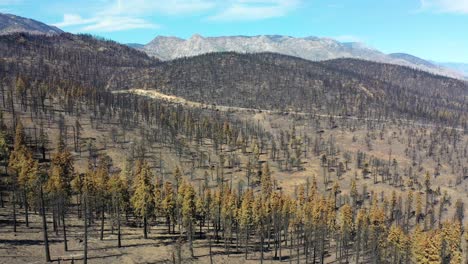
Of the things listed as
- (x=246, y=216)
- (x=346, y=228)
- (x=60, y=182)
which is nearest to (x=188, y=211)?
(x=246, y=216)

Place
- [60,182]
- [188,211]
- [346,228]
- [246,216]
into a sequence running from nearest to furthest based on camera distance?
1. [60,182]
2. [188,211]
3. [246,216]
4. [346,228]

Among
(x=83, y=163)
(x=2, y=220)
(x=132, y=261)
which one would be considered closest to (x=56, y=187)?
(x=2, y=220)

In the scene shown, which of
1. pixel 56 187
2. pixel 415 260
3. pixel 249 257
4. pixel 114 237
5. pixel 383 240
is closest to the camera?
pixel 56 187

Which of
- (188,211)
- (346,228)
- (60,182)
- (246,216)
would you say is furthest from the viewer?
(346,228)

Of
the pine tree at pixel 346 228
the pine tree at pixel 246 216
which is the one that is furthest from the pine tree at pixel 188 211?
the pine tree at pixel 346 228

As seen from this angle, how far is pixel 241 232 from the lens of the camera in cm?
12175

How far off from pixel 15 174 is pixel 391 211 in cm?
15814

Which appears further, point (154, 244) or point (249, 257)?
point (249, 257)

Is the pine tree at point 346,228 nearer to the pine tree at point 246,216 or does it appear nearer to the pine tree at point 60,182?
the pine tree at point 246,216

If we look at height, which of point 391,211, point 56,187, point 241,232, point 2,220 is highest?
point 56,187

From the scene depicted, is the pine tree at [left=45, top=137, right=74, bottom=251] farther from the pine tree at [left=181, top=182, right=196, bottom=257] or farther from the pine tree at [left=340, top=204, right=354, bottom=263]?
the pine tree at [left=340, top=204, right=354, bottom=263]

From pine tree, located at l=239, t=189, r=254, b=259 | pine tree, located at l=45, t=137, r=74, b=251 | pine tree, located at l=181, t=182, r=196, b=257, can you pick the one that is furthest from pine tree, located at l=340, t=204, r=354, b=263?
pine tree, located at l=45, t=137, r=74, b=251

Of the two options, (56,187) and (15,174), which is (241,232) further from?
(15,174)

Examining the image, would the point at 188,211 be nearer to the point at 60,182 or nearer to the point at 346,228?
the point at 60,182
